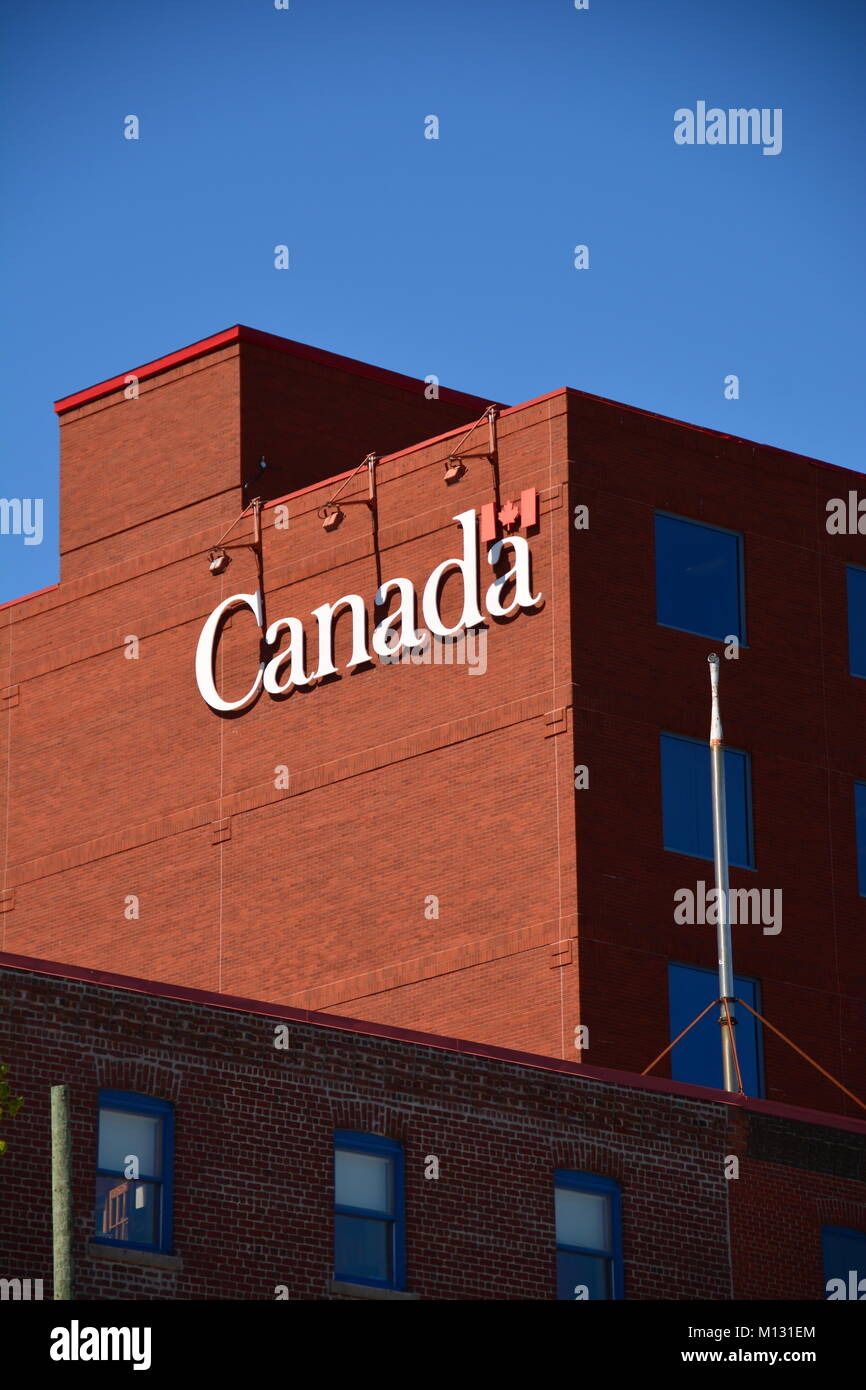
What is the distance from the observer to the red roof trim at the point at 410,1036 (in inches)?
1465

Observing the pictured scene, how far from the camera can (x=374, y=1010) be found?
5356 cm

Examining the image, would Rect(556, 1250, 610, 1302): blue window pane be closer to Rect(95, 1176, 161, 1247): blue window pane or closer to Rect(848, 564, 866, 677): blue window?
Rect(95, 1176, 161, 1247): blue window pane

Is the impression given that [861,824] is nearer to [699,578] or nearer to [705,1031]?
[699,578]

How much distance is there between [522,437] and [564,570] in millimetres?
2906

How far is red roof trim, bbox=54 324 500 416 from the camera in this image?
60781mm

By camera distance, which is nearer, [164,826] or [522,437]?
[522,437]

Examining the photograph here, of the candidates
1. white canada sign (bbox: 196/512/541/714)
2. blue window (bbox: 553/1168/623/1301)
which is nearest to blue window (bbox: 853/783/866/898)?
white canada sign (bbox: 196/512/541/714)

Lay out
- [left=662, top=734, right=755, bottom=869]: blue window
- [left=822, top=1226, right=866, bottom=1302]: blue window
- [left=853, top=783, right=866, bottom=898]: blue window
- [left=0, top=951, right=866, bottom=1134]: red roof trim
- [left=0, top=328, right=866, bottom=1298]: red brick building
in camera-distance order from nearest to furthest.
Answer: [left=0, top=951, right=866, bottom=1134]: red roof trim
[left=822, top=1226, right=866, bottom=1302]: blue window
[left=0, top=328, right=866, bottom=1298]: red brick building
[left=662, top=734, right=755, bottom=869]: blue window
[left=853, top=783, right=866, bottom=898]: blue window

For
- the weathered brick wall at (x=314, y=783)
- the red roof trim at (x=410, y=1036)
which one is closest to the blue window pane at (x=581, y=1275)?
the red roof trim at (x=410, y=1036)

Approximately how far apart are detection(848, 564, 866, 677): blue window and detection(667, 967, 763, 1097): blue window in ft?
22.1

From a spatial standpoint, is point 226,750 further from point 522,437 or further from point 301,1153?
point 301,1153

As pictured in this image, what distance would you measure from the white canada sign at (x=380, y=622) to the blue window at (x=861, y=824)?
735cm

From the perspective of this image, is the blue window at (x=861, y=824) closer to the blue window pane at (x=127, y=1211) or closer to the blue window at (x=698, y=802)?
the blue window at (x=698, y=802)
